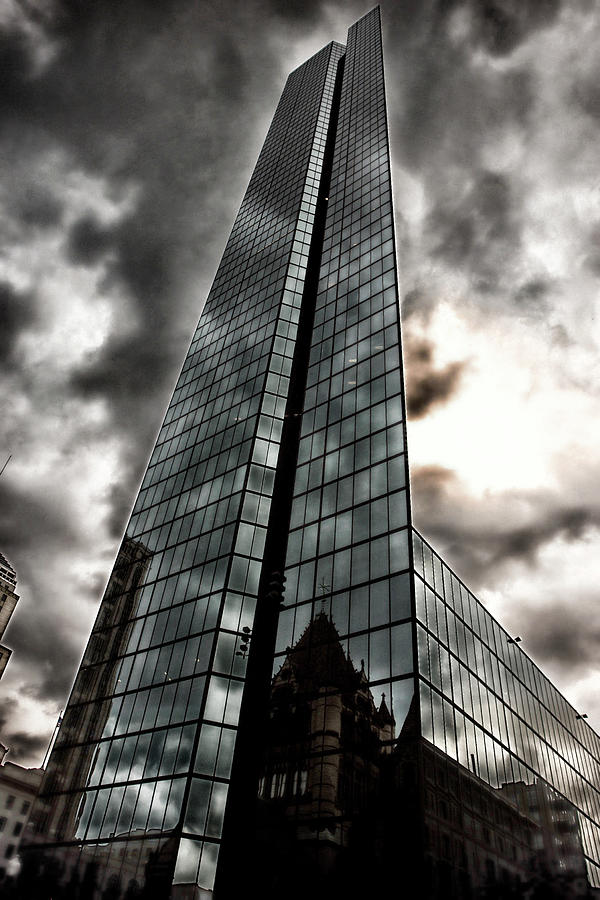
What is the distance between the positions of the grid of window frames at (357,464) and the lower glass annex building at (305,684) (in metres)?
0.20

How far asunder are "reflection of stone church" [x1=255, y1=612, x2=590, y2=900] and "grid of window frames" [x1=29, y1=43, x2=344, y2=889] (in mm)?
4408

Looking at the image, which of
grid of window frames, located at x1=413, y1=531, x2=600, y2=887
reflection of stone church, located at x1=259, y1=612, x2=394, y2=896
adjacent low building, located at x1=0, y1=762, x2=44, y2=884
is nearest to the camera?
reflection of stone church, located at x1=259, y1=612, x2=394, y2=896

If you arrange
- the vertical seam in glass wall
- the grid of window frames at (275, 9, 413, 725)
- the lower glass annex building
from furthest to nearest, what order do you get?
the vertical seam in glass wall, the grid of window frames at (275, 9, 413, 725), the lower glass annex building

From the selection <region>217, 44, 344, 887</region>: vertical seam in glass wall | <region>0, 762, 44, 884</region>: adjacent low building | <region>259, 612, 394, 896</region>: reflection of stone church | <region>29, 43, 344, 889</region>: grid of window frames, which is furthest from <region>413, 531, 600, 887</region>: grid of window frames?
<region>0, 762, 44, 884</region>: adjacent low building

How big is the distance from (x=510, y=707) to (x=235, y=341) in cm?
4719

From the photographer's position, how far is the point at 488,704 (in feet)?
148

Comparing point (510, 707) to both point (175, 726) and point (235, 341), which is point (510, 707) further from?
point (235, 341)

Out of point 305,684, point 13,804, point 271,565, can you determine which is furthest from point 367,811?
point 13,804

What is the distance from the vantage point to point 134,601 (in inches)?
2194

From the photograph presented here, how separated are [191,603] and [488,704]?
78.4 feet

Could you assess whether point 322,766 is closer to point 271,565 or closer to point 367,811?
point 367,811

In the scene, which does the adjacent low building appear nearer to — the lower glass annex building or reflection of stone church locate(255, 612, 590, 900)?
the lower glass annex building

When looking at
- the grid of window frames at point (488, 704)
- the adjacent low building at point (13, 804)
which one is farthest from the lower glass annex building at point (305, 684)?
the adjacent low building at point (13, 804)

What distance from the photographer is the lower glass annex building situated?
3419 cm
